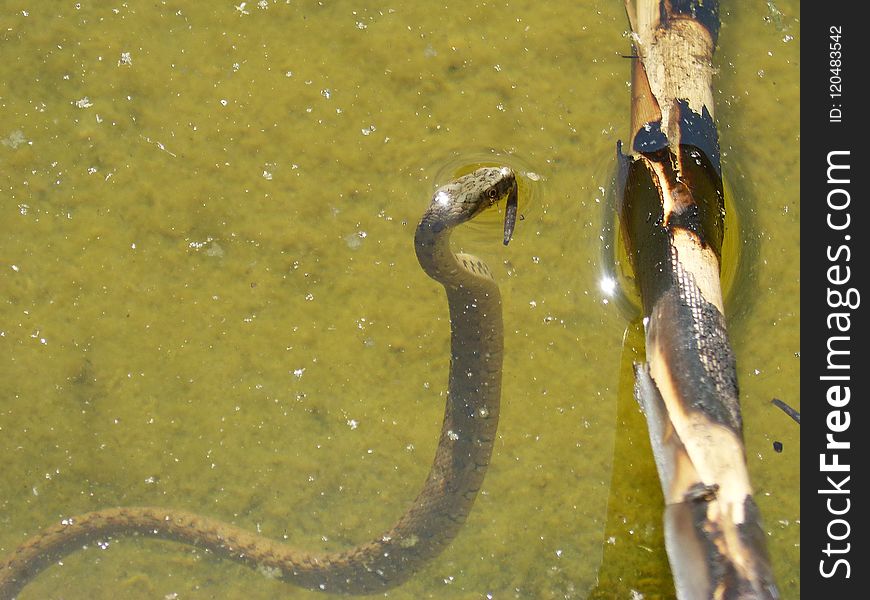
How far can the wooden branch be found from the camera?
215 centimetres

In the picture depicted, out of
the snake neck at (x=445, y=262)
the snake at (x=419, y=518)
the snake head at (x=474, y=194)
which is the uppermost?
the snake head at (x=474, y=194)

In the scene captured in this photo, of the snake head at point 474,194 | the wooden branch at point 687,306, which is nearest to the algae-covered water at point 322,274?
the snake head at point 474,194

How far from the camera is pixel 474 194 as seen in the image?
327cm

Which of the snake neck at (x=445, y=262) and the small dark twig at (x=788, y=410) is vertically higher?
the snake neck at (x=445, y=262)

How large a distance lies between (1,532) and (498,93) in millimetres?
3150

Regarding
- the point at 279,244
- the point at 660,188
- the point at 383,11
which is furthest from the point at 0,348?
the point at 660,188

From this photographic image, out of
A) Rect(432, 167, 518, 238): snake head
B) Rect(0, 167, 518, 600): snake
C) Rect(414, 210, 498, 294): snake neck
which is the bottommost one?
Rect(0, 167, 518, 600): snake

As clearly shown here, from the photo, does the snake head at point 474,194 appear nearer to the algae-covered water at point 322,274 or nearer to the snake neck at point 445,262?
the snake neck at point 445,262

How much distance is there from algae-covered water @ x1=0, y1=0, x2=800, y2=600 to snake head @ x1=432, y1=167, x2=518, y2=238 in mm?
183

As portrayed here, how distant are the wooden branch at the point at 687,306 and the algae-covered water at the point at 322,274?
18.3 inches

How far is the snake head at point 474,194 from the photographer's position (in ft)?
10.6

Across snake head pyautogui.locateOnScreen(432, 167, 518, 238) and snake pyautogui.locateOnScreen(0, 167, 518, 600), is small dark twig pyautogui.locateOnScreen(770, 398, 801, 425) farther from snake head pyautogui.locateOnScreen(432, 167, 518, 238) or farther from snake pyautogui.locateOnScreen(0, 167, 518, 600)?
snake head pyautogui.locateOnScreen(432, 167, 518, 238)

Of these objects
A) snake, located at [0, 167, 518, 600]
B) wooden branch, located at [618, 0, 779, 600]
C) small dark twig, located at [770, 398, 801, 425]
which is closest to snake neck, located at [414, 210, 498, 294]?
snake, located at [0, 167, 518, 600]
